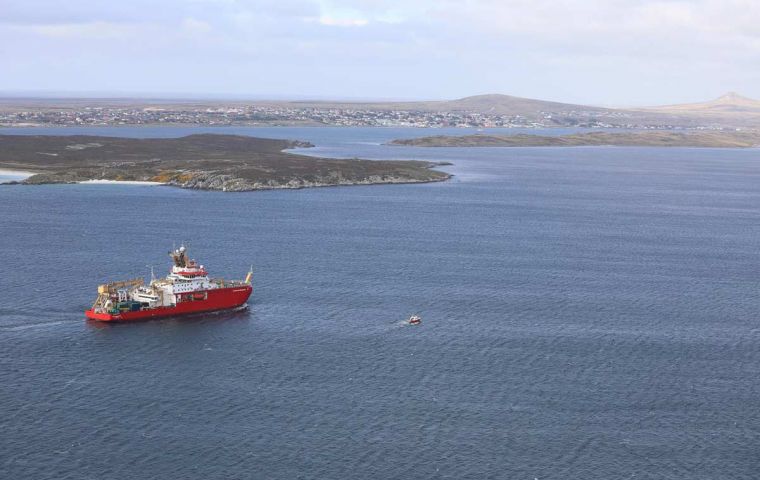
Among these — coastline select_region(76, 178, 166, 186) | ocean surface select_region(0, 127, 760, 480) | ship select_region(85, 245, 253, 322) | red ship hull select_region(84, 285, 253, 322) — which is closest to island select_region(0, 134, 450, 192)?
coastline select_region(76, 178, 166, 186)

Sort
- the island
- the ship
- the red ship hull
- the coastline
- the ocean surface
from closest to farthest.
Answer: the ocean surface, the ship, the red ship hull, the coastline, the island

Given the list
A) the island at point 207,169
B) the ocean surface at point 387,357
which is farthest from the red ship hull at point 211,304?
the island at point 207,169

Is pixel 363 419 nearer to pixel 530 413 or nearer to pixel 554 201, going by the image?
pixel 530 413

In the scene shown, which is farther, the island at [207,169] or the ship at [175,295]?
the island at [207,169]

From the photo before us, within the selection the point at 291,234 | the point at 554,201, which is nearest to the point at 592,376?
the point at 291,234

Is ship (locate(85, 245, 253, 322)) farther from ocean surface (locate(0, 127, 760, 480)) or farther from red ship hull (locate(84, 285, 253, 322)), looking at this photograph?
ocean surface (locate(0, 127, 760, 480))

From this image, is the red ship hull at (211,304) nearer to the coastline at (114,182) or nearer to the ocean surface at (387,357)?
the ocean surface at (387,357)
